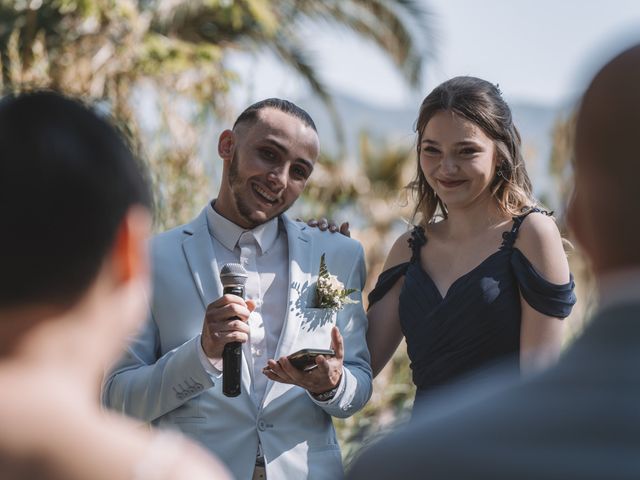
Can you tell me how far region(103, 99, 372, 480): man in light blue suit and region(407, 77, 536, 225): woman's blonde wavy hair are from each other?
0.65 m

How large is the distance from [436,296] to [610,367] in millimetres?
3185

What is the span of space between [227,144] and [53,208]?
321 centimetres

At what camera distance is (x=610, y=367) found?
1.30 metres

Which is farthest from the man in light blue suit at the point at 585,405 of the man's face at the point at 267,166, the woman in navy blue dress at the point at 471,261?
the man's face at the point at 267,166

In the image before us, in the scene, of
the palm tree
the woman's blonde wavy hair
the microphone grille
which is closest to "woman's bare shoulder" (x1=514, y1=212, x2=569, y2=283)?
the woman's blonde wavy hair

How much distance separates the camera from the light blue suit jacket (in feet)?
13.9

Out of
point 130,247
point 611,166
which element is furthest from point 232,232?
point 611,166

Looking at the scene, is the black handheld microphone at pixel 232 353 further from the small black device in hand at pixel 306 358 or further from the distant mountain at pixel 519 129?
the distant mountain at pixel 519 129

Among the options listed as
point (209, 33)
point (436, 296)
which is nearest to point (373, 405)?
point (436, 296)

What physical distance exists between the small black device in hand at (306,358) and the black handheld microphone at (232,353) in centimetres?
25

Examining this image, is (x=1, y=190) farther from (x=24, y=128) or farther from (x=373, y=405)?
(x=373, y=405)

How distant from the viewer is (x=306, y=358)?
13.4ft

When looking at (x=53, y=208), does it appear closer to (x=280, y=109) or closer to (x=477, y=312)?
(x=477, y=312)

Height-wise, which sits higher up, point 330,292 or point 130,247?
point 330,292
